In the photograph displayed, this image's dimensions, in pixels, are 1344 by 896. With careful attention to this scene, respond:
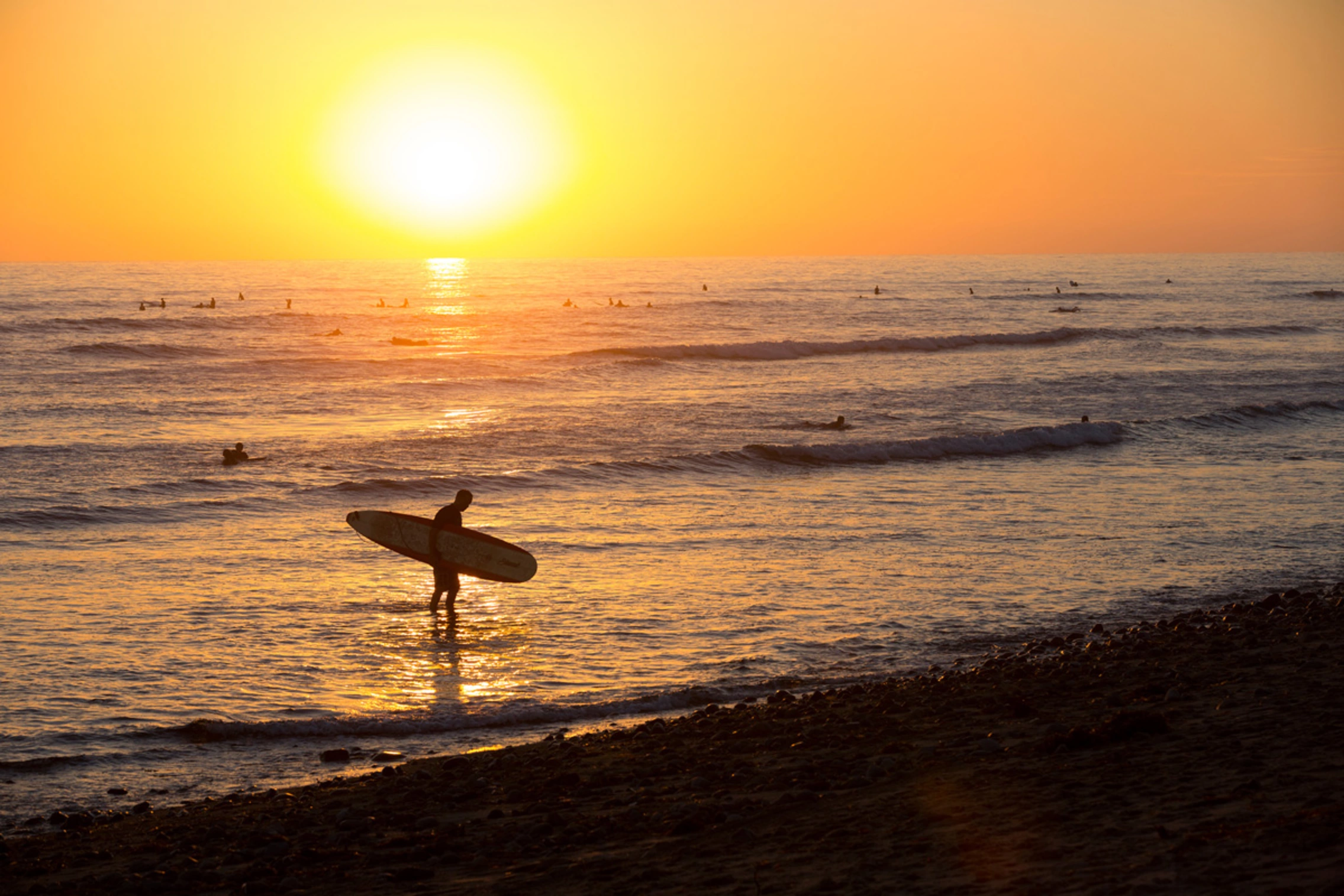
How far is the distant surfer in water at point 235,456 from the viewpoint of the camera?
1046 inches

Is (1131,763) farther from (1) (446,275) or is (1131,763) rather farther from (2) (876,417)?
(1) (446,275)

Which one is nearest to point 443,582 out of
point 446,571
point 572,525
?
point 446,571

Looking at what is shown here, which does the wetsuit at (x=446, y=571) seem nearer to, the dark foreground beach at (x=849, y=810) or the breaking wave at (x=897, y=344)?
the dark foreground beach at (x=849, y=810)

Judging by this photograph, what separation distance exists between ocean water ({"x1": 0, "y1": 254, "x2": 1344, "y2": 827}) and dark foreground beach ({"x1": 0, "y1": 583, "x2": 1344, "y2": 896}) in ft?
4.87

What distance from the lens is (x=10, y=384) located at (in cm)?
4159

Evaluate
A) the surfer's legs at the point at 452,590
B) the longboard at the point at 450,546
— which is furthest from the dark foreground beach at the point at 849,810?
the longboard at the point at 450,546

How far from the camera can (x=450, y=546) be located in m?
14.7

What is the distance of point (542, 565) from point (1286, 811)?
1231 centimetres

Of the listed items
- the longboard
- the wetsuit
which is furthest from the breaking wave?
the wetsuit

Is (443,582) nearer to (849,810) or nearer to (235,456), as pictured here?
(849,810)

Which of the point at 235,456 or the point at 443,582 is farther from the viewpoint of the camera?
the point at 235,456

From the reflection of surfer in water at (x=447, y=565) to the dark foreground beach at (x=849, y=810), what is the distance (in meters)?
5.20

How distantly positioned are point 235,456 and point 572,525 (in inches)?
419

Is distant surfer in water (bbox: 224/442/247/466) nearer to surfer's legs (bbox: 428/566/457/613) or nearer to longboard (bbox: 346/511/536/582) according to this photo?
longboard (bbox: 346/511/536/582)
